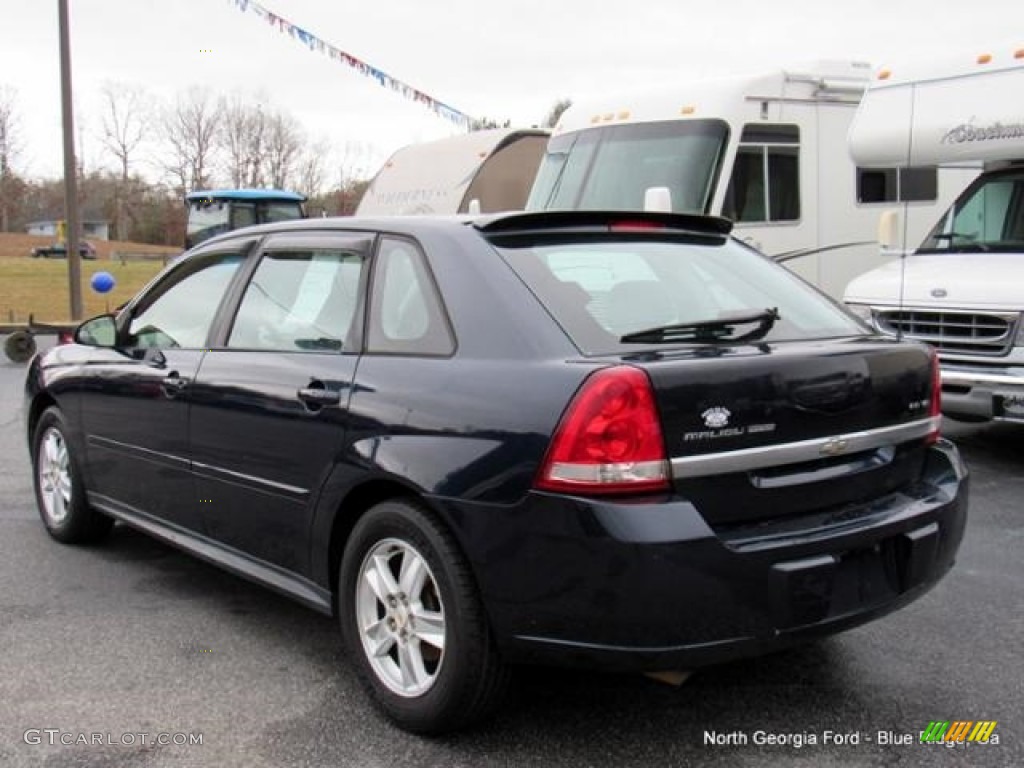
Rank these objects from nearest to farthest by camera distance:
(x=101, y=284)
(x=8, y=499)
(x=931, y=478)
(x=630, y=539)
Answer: (x=630, y=539)
(x=931, y=478)
(x=8, y=499)
(x=101, y=284)

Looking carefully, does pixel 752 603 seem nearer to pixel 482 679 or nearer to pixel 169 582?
pixel 482 679

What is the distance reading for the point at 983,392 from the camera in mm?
6484

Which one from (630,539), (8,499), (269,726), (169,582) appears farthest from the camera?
(8,499)

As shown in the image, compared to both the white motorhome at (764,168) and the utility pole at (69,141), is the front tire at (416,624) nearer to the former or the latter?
the white motorhome at (764,168)

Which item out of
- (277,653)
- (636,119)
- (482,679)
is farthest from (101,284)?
(482,679)

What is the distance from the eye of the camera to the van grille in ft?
21.4

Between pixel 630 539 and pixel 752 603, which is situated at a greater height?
pixel 630 539

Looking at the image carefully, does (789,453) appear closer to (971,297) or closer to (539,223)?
(539,223)

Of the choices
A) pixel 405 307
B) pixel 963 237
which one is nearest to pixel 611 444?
pixel 405 307

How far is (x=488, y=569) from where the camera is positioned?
2.83 metres

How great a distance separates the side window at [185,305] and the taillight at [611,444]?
204 cm

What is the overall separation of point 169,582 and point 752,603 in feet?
9.52

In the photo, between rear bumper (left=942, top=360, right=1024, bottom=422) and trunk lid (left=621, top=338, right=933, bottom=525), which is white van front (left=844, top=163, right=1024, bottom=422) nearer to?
rear bumper (left=942, top=360, right=1024, bottom=422)

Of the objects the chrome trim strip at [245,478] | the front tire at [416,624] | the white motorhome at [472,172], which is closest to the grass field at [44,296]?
the white motorhome at [472,172]
